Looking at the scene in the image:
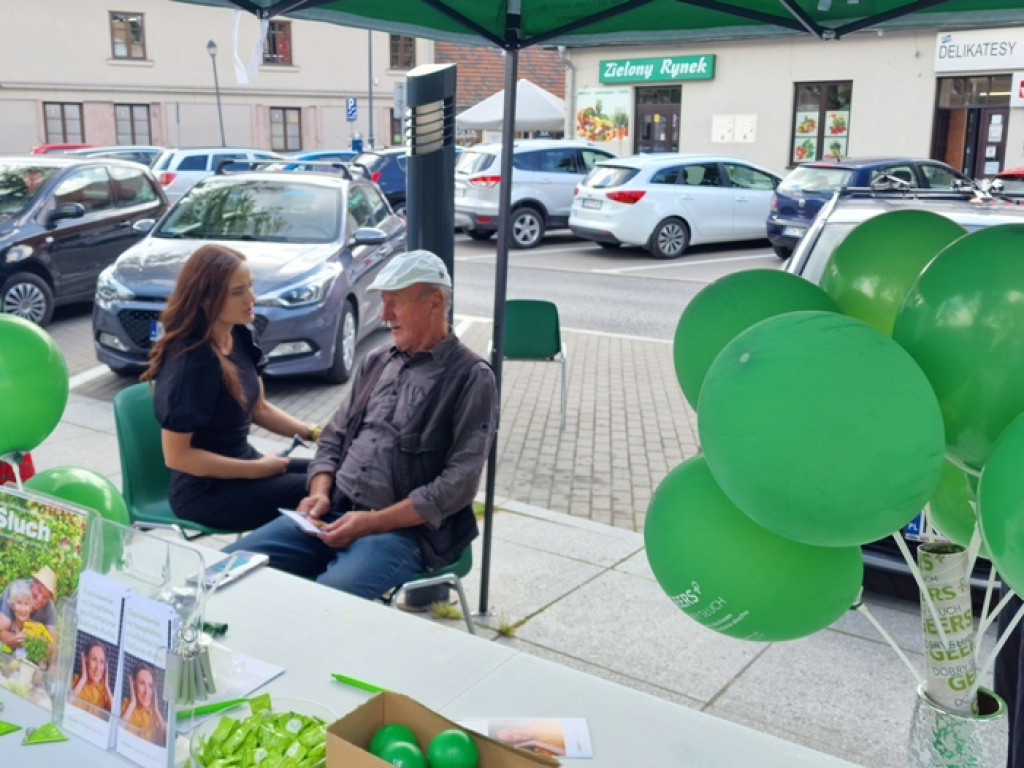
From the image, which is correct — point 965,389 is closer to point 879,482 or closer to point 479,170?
point 879,482

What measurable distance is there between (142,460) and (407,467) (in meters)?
1.26

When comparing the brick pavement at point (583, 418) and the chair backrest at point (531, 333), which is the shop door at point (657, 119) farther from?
the chair backrest at point (531, 333)

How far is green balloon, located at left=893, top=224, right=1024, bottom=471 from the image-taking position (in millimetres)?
1547

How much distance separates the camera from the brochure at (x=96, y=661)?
1909mm

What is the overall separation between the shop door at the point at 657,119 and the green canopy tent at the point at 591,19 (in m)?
23.5

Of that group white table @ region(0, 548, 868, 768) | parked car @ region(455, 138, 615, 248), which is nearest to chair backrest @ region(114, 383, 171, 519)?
white table @ region(0, 548, 868, 768)

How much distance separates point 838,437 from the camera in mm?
1394

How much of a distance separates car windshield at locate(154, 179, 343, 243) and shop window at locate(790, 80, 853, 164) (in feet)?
59.0

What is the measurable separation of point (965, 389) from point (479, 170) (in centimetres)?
1603

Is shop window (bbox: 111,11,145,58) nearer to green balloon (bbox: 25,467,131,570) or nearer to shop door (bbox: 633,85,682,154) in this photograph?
shop door (bbox: 633,85,682,154)

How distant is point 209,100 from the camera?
3819cm

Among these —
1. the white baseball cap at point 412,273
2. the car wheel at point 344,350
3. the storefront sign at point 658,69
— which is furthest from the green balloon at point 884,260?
the storefront sign at point 658,69

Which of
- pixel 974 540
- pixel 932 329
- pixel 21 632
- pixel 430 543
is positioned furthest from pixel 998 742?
pixel 430 543

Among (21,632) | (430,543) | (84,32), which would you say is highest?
(84,32)
